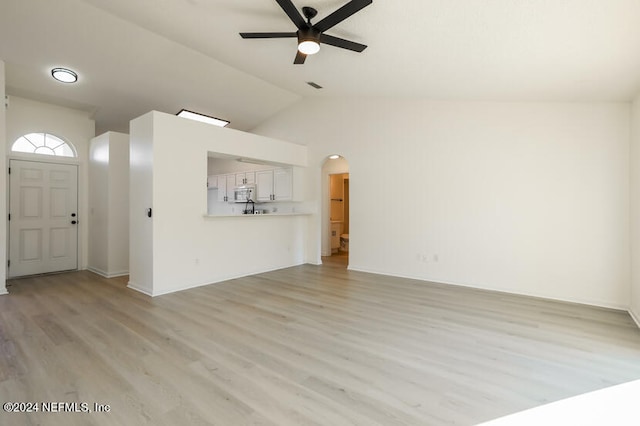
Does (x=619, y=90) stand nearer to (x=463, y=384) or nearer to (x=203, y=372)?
(x=463, y=384)

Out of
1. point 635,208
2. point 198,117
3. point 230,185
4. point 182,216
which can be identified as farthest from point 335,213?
point 635,208

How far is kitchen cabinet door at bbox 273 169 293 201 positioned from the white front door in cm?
373

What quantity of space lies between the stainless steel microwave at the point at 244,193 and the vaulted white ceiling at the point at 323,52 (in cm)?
199

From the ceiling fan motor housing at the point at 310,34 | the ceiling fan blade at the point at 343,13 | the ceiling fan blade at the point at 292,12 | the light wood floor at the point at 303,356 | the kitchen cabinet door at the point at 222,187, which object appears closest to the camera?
the light wood floor at the point at 303,356

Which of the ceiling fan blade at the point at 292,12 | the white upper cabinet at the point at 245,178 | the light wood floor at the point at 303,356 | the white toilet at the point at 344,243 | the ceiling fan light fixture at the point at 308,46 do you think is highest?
the ceiling fan blade at the point at 292,12

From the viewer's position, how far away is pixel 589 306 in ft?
12.1

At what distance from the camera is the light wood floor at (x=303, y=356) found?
179 cm

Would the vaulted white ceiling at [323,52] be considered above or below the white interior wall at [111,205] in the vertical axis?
above

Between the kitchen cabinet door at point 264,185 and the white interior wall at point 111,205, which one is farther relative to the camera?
the kitchen cabinet door at point 264,185

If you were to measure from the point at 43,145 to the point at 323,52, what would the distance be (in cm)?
531

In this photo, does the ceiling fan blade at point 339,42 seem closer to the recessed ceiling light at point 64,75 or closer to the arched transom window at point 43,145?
the recessed ceiling light at point 64,75

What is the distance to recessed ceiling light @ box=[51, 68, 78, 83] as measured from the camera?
4.47m

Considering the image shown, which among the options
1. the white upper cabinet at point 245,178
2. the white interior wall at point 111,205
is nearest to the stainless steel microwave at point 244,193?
the white upper cabinet at point 245,178

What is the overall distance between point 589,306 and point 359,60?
4.12 meters
